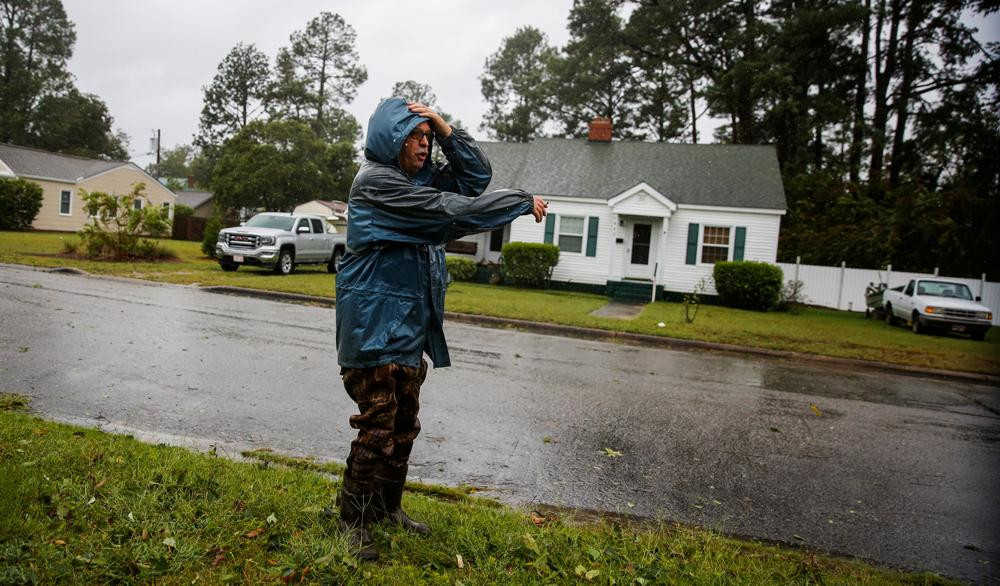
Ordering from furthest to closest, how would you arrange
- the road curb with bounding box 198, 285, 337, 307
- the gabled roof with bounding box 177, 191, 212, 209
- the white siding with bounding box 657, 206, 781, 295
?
the gabled roof with bounding box 177, 191, 212, 209 < the white siding with bounding box 657, 206, 781, 295 < the road curb with bounding box 198, 285, 337, 307

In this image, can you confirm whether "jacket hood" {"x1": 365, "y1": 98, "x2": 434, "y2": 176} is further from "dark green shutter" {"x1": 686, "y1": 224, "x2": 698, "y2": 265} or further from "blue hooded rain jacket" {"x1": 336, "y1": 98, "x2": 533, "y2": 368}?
"dark green shutter" {"x1": 686, "y1": 224, "x2": 698, "y2": 265}

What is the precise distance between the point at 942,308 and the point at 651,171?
37.2 ft

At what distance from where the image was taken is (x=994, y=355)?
13.8 meters

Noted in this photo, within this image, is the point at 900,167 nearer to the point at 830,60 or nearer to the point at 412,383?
the point at 830,60

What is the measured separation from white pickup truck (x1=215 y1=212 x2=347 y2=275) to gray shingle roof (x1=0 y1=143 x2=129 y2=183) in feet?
77.2

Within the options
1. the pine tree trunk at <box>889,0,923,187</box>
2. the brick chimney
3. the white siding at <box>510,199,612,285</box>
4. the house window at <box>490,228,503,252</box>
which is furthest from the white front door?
the pine tree trunk at <box>889,0,923,187</box>

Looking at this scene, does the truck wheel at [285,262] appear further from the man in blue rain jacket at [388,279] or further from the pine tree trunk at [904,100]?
the pine tree trunk at [904,100]

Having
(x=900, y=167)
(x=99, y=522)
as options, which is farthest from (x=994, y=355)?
(x=900, y=167)

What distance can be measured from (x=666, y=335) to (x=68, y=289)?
448 inches

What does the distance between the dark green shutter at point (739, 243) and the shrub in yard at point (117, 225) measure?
1844 centimetres

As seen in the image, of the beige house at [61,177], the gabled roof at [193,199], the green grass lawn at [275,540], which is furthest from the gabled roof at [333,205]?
the green grass lawn at [275,540]

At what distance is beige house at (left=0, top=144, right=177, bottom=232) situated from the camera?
3666 centimetres

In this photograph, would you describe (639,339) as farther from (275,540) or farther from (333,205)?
(333,205)

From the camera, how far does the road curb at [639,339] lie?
11.5 metres
